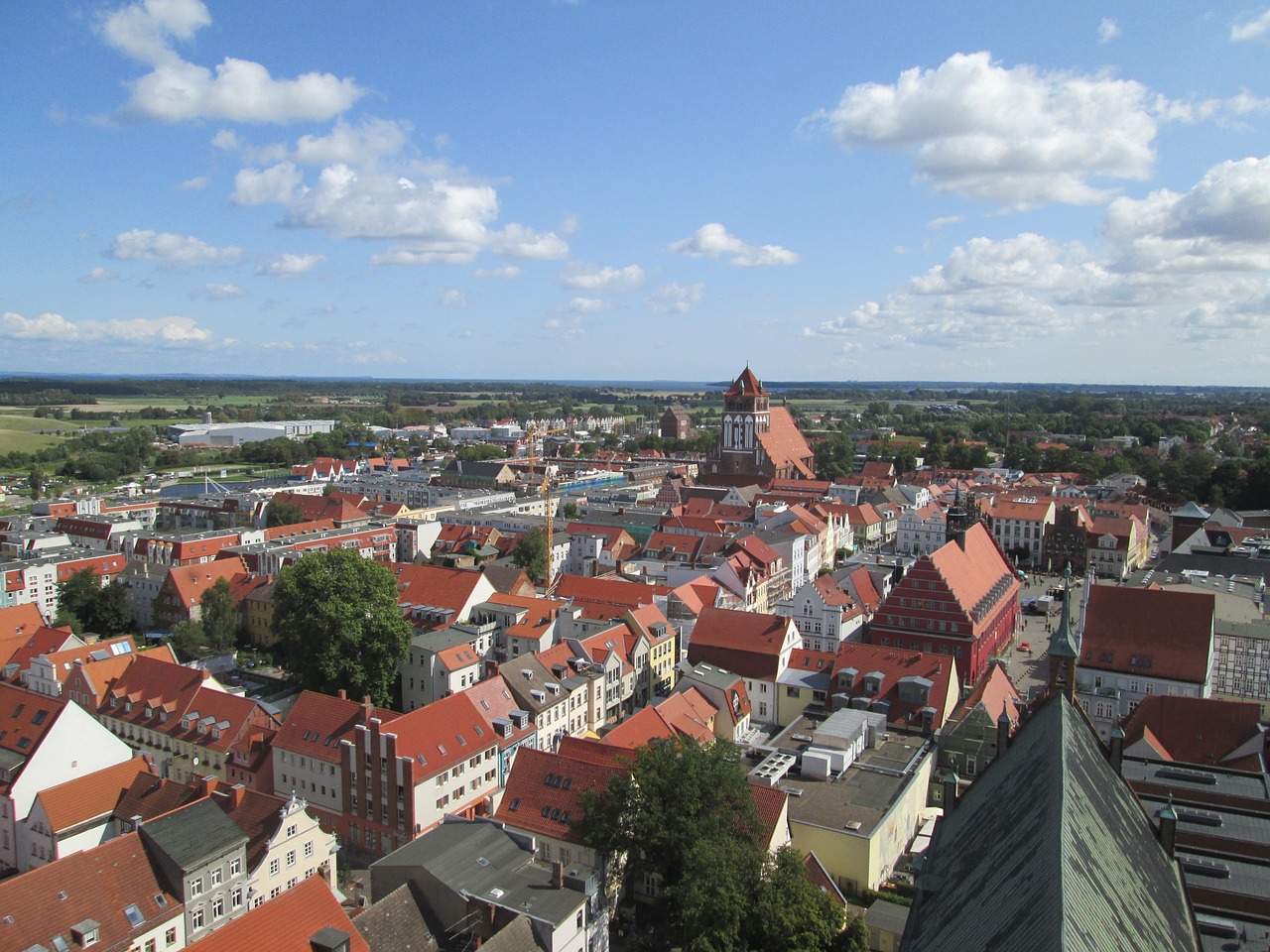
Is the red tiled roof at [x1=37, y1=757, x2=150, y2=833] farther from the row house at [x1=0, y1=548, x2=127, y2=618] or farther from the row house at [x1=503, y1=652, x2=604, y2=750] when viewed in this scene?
the row house at [x1=0, y1=548, x2=127, y2=618]

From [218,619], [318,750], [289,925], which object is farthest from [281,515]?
[289,925]

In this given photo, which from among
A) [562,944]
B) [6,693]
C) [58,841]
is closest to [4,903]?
[58,841]

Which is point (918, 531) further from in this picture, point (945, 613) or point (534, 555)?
point (534, 555)

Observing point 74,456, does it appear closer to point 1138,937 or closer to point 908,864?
point 908,864

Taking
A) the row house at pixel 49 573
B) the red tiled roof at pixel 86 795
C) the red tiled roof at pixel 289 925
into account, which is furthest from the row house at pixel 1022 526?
the row house at pixel 49 573

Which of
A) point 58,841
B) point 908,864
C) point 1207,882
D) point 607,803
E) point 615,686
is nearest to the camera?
point 1207,882

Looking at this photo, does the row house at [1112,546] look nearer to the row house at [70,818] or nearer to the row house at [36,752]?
the row house at [70,818]
